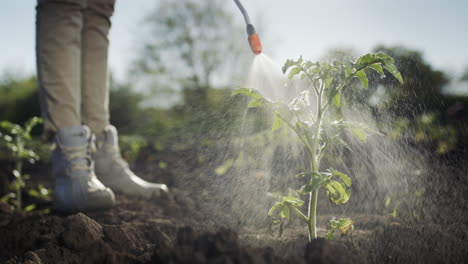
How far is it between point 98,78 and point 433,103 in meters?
2.53

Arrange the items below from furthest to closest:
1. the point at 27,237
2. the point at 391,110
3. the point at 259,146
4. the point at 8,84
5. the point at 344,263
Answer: the point at 8,84
the point at 259,146
the point at 391,110
the point at 27,237
the point at 344,263

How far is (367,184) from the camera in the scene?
2.41 meters

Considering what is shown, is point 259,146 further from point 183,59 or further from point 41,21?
point 183,59

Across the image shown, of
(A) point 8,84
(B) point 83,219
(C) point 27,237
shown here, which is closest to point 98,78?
(C) point 27,237

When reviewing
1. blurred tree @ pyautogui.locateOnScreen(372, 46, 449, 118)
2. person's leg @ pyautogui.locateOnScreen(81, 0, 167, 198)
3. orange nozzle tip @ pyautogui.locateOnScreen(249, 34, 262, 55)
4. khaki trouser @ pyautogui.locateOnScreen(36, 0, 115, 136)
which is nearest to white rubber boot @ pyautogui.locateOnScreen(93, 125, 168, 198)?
person's leg @ pyautogui.locateOnScreen(81, 0, 167, 198)

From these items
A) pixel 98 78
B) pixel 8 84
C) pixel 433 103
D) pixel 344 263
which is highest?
pixel 8 84

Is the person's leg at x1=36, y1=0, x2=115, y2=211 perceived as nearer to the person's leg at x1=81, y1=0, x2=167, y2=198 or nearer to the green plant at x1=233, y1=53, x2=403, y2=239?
the person's leg at x1=81, y1=0, x2=167, y2=198

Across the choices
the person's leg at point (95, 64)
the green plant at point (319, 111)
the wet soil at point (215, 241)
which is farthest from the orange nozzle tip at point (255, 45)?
the person's leg at point (95, 64)

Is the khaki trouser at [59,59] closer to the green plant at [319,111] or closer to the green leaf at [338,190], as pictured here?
the green plant at [319,111]

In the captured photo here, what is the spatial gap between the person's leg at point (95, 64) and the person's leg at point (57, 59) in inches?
12.1

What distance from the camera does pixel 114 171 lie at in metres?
3.04

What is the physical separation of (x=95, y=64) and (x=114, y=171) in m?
0.85

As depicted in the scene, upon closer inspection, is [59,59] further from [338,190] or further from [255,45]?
[338,190]

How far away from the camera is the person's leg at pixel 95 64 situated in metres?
2.79
